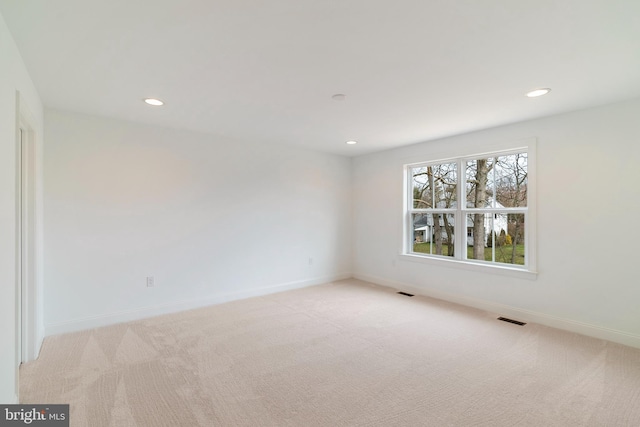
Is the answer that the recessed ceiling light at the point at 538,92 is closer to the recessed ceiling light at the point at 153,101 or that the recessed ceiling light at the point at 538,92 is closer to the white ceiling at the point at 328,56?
the white ceiling at the point at 328,56

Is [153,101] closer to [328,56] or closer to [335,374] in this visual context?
[328,56]

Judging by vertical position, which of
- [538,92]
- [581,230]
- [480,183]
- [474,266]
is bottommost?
[474,266]

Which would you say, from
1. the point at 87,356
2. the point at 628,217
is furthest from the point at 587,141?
the point at 87,356

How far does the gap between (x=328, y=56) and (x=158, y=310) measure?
3.48m

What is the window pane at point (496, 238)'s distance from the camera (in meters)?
3.81

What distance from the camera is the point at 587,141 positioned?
3.16 metres

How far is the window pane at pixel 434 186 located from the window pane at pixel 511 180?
635 millimetres

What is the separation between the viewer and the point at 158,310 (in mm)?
3768

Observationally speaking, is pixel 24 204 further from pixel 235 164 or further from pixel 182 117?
pixel 235 164

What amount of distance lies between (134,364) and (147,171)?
2183mm

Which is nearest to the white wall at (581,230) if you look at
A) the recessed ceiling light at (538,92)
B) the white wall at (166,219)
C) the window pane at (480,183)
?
the window pane at (480,183)

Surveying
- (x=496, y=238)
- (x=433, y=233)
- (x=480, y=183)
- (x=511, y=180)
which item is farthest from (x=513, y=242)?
(x=433, y=233)

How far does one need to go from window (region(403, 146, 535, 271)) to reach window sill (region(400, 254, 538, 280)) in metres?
0.07

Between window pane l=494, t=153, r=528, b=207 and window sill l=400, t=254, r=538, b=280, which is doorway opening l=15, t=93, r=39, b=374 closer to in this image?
window sill l=400, t=254, r=538, b=280
